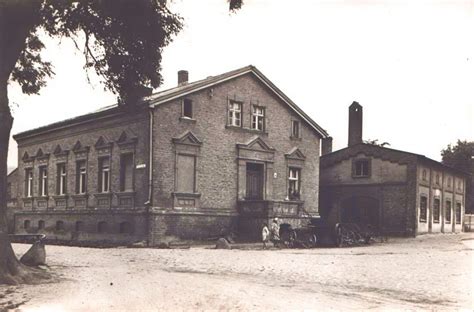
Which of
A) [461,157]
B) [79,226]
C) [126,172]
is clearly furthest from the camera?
[461,157]

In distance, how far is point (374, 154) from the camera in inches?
1469

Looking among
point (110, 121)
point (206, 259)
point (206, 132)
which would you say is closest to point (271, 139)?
point (206, 132)

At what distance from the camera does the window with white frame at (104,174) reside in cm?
2898

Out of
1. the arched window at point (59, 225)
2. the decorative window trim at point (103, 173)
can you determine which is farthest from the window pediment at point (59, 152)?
the arched window at point (59, 225)

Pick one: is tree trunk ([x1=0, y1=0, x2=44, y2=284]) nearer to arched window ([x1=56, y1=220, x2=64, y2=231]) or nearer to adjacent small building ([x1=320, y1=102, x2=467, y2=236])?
arched window ([x1=56, y1=220, x2=64, y2=231])

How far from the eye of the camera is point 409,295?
1078cm

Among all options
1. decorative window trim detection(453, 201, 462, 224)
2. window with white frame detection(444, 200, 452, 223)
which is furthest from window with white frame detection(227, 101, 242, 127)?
decorative window trim detection(453, 201, 462, 224)

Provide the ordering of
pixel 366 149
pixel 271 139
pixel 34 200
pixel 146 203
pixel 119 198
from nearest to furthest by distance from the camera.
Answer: pixel 146 203 < pixel 119 198 < pixel 271 139 < pixel 34 200 < pixel 366 149

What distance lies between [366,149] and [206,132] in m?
14.1

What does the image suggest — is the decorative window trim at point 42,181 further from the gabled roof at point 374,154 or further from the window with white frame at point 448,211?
the window with white frame at point 448,211

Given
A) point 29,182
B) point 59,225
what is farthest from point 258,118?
point 29,182

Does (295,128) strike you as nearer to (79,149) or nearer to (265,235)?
(265,235)

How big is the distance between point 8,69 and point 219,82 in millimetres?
16630

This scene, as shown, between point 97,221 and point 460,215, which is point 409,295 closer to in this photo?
point 97,221
